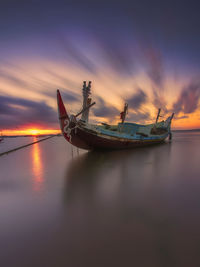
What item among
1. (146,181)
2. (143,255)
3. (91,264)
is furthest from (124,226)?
(146,181)

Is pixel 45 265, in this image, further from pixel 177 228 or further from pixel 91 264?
pixel 177 228

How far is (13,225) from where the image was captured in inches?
139

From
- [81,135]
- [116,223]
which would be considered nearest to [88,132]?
[81,135]

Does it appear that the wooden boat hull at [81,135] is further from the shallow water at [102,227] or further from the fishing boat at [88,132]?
the shallow water at [102,227]

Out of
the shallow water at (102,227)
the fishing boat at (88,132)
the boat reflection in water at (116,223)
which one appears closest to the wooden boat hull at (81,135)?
the fishing boat at (88,132)

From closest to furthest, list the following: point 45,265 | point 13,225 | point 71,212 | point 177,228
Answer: point 45,265 → point 177,228 → point 13,225 → point 71,212

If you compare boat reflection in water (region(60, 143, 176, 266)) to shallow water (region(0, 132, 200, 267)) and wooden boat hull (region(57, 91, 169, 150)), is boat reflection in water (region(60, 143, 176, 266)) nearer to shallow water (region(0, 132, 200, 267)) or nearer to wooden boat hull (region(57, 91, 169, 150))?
shallow water (region(0, 132, 200, 267))

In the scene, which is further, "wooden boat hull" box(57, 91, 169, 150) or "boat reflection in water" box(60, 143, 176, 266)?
"wooden boat hull" box(57, 91, 169, 150)

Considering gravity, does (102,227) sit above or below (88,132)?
below

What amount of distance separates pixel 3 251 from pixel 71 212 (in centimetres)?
185

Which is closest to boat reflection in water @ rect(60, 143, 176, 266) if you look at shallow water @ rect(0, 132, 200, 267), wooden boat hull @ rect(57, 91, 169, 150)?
shallow water @ rect(0, 132, 200, 267)

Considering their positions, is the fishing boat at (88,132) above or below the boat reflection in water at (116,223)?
above

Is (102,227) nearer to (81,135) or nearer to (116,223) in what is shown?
(116,223)

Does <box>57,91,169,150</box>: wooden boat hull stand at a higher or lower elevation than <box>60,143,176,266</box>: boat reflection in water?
higher
